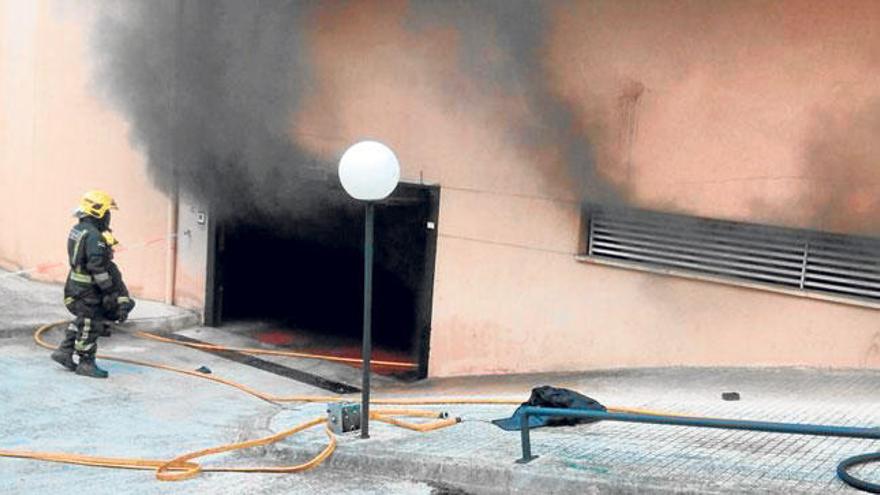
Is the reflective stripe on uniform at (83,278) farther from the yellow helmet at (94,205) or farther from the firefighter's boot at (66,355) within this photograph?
the firefighter's boot at (66,355)

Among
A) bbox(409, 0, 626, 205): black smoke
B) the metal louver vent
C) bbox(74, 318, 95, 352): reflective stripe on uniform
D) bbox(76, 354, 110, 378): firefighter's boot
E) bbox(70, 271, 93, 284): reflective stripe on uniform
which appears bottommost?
bbox(76, 354, 110, 378): firefighter's boot

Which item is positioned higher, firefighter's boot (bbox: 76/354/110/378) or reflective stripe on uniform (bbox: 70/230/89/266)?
reflective stripe on uniform (bbox: 70/230/89/266)

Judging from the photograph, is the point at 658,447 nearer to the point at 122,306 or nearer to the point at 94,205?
the point at 122,306

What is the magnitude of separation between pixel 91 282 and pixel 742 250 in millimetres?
5312

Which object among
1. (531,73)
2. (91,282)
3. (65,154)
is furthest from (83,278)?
(65,154)

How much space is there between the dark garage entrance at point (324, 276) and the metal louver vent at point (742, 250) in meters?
2.26

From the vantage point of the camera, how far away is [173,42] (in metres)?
12.6

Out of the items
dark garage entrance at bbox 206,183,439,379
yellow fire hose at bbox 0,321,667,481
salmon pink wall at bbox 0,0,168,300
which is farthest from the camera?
salmon pink wall at bbox 0,0,168,300

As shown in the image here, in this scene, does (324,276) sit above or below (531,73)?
below

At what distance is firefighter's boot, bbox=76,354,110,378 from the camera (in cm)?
986

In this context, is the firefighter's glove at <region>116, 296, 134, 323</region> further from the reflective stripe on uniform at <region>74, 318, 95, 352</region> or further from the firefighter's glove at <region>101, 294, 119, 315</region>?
the reflective stripe on uniform at <region>74, 318, 95, 352</region>

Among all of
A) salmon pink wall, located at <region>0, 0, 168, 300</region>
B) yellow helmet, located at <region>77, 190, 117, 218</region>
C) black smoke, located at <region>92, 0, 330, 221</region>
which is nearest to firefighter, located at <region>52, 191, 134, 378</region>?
yellow helmet, located at <region>77, 190, 117, 218</region>

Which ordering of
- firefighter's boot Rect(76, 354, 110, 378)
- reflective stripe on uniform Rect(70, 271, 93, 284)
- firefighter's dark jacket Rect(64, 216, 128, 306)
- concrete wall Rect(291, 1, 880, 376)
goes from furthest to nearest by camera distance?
firefighter's boot Rect(76, 354, 110, 378) → reflective stripe on uniform Rect(70, 271, 93, 284) → firefighter's dark jacket Rect(64, 216, 128, 306) → concrete wall Rect(291, 1, 880, 376)

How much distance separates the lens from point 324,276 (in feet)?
52.7
